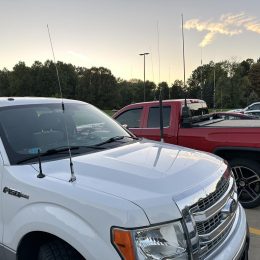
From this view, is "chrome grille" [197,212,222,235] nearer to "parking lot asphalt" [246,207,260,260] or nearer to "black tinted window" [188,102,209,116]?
"parking lot asphalt" [246,207,260,260]

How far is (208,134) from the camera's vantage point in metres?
6.31

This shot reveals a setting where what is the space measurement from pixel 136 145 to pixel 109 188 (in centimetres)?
130

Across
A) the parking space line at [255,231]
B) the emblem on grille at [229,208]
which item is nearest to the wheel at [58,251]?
the emblem on grille at [229,208]

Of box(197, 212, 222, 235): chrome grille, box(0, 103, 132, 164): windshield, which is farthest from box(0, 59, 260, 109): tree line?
box(197, 212, 222, 235): chrome grille

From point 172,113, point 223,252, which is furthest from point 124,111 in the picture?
point 223,252

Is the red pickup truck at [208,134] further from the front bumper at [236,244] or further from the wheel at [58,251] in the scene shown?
the wheel at [58,251]

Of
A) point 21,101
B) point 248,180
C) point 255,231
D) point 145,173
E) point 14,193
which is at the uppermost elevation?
point 21,101

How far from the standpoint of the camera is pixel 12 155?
10.5 feet

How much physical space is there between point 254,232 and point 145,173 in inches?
113

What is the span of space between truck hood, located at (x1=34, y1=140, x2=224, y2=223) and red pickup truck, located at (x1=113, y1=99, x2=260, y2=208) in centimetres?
260

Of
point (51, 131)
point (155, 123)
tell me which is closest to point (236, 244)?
point (51, 131)

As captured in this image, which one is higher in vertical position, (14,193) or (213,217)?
(14,193)

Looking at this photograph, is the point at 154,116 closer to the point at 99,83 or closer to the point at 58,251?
the point at 58,251

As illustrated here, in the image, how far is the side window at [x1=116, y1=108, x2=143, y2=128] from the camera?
24.4 ft
